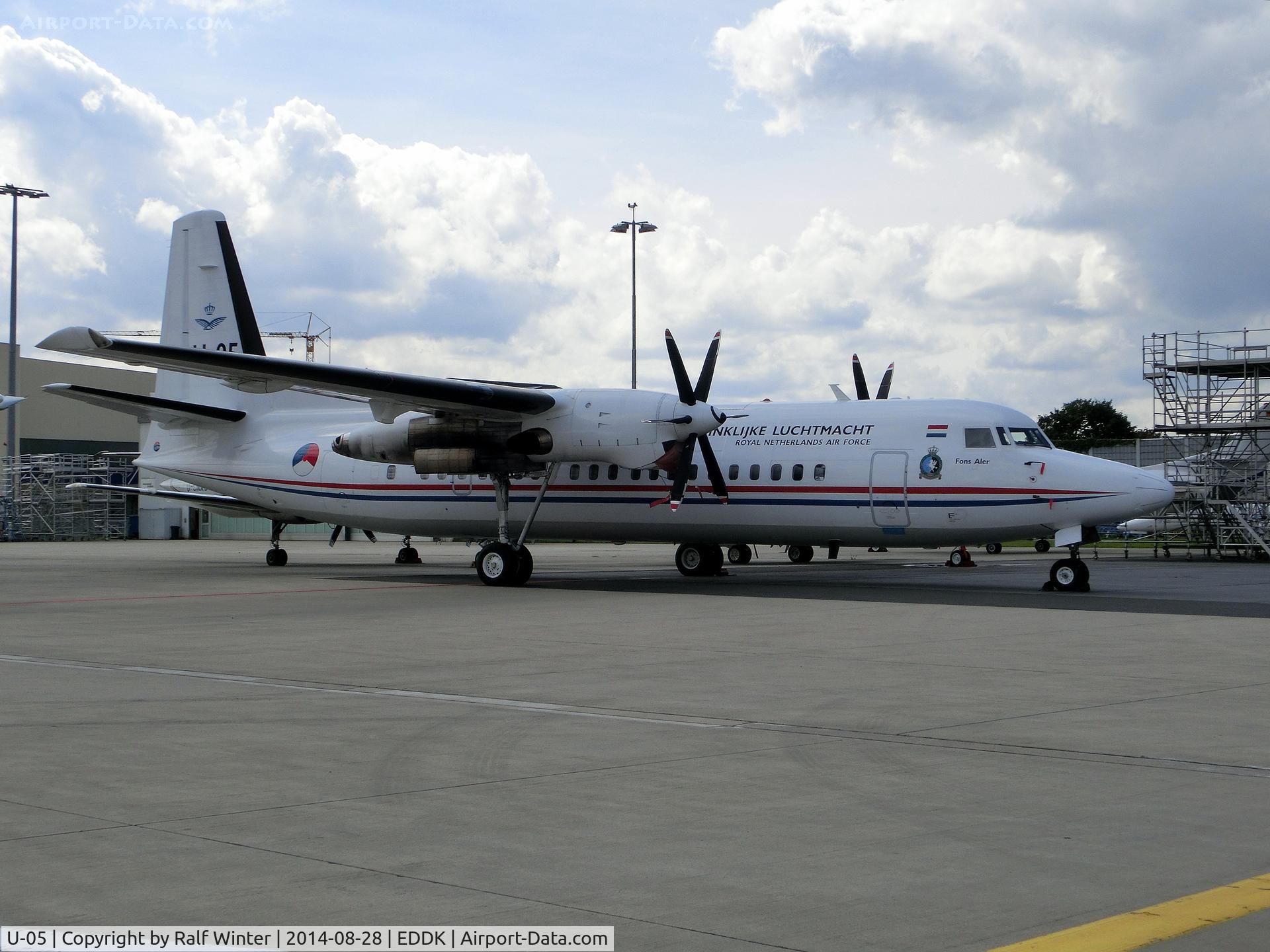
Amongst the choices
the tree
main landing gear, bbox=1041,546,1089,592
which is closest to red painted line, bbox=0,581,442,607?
main landing gear, bbox=1041,546,1089,592

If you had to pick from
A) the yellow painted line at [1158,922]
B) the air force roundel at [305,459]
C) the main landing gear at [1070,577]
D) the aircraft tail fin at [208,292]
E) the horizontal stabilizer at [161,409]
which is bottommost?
the yellow painted line at [1158,922]

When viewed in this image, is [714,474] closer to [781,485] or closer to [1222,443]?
[781,485]

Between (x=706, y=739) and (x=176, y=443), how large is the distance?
25.5m

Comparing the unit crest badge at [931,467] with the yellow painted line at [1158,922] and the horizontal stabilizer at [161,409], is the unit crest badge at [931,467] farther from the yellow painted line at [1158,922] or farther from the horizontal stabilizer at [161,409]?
the yellow painted line at [1158,922]

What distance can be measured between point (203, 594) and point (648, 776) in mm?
17406

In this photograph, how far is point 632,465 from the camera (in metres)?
23.6

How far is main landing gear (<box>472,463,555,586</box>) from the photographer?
24500 mm

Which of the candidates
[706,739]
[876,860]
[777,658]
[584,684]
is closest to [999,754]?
[706,739]

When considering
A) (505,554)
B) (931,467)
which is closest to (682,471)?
(505,554)

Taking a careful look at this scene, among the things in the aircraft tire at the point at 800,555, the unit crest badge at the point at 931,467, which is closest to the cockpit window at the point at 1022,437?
the unit crest badge at the point at 931,467

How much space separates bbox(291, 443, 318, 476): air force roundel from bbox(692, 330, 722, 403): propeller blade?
31.0 ft

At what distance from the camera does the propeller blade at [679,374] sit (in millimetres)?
23627

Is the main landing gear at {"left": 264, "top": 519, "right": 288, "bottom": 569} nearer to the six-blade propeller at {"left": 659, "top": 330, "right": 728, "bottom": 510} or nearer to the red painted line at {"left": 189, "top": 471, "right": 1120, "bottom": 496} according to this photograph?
the red painted line at {"left": 189, "top": 471, "right": 1120, "bottom": 496}

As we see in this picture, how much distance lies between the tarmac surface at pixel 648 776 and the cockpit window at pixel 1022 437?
6.36m
